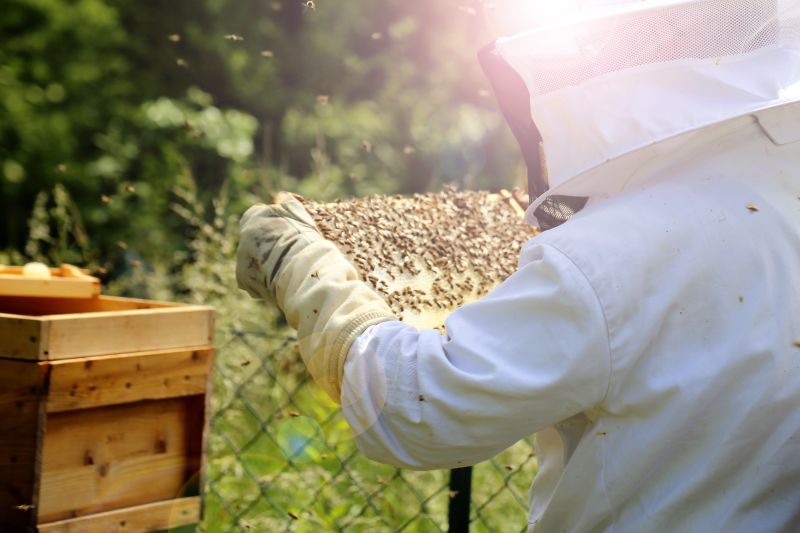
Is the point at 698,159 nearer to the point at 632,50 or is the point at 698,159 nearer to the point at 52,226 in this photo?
the point at 632,50

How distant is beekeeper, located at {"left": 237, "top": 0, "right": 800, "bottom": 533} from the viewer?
1673 mm

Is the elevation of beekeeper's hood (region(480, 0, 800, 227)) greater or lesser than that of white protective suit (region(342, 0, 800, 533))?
greater

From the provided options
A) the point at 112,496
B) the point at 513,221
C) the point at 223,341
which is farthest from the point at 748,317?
the point at 223,341

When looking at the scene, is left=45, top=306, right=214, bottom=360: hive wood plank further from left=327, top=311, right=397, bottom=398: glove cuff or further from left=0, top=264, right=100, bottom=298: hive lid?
left=327, top=311, right=397, bottom=398: glove cuff

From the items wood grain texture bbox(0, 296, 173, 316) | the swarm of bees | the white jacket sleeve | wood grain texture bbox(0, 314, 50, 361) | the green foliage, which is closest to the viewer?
the white jacket sleeve

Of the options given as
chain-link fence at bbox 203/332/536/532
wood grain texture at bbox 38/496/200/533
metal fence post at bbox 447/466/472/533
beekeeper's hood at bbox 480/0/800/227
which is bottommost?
chain-link fence at bbox 203/332/536/532

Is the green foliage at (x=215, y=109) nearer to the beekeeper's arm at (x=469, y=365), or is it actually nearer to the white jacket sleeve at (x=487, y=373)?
the beekeeper's arm at (x=469, y=365)

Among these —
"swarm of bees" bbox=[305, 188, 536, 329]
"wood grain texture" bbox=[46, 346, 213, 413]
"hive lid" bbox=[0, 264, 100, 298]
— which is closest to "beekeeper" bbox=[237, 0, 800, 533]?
"swarm of bees" bbox=[305, 188, 536, 329]

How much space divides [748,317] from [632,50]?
54 centimetres

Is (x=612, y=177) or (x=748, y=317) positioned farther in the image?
(x=612, y=177)

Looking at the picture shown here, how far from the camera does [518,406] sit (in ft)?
5.52

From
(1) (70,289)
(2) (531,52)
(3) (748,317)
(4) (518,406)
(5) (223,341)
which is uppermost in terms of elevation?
(2) (531,52)

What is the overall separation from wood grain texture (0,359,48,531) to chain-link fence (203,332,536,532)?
2.86ft

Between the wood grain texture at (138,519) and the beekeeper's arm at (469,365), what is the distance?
101 centimetres
